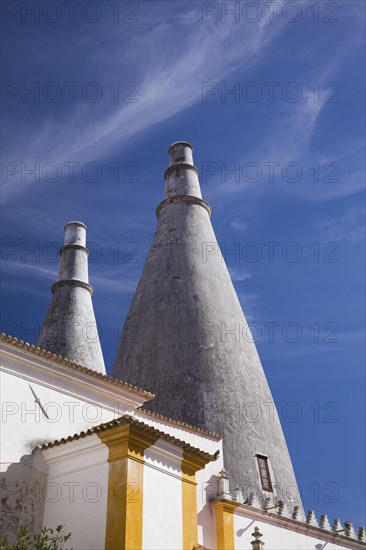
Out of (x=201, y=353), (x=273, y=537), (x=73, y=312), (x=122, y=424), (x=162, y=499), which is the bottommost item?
(x=162, y=499)

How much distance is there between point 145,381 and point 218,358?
7.26ft

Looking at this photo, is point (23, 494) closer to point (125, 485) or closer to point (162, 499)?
point (125, 485)

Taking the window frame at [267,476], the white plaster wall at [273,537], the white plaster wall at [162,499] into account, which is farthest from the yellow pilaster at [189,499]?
the window frame at [267,476]

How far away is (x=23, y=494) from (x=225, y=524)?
4.60 metres

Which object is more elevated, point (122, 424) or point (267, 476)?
point (267, 476)

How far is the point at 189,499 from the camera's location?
12.6m

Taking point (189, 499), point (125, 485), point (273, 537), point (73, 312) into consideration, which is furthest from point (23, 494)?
point (73, 312)

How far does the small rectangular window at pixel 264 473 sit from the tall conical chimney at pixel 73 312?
352 inches

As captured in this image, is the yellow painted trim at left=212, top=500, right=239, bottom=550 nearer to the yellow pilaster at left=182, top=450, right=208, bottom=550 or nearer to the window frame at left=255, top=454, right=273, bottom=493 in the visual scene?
the yellow pilaster at left=182, top=450, right=208, bottom=550

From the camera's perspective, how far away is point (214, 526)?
1473 centimetres

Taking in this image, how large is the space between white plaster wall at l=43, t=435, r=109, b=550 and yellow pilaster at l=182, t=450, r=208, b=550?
1.63 m

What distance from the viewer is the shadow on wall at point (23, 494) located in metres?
12.1

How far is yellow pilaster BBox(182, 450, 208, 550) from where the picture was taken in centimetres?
1221

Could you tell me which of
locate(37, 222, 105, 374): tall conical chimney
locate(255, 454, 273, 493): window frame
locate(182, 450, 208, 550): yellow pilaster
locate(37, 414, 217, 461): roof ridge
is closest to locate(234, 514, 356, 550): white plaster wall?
locate(255, 454, 273, 493): window frame
